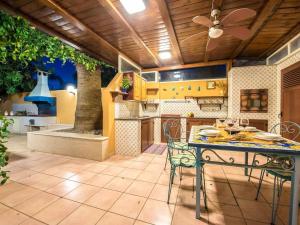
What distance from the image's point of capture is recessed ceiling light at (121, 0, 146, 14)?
2.14 metres

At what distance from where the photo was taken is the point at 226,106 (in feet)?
15.8

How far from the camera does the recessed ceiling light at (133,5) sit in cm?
214

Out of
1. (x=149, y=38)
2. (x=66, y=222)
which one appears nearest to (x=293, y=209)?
(x=66, y=222)

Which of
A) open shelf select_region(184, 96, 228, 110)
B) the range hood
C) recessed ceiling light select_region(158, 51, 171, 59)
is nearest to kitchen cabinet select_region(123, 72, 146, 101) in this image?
recessed ceiling light select_region(158, 51, 171, 59)

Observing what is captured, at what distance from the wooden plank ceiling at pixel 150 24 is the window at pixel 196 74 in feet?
2.53

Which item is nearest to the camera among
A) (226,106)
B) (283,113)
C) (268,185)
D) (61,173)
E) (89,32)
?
(268,185)

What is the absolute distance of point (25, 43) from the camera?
287 centimetres

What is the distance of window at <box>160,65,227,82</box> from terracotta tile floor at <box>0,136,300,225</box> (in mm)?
3186

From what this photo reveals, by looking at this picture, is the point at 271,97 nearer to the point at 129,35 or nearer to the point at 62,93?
the point at 129,35

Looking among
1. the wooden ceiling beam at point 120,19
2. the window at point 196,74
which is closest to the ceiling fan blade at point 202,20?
the wooden ceiling beam at point 120,19

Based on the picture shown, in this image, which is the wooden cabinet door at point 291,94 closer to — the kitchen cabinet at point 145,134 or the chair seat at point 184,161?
the chair seat at point 184,161

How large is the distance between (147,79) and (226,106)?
2.95 meters

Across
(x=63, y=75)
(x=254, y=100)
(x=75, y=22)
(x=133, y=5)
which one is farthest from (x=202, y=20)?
(x=63, y=75)

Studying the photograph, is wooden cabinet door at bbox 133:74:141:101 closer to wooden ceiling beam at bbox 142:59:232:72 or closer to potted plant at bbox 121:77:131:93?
potted plant at bbox 121:77:131:93
